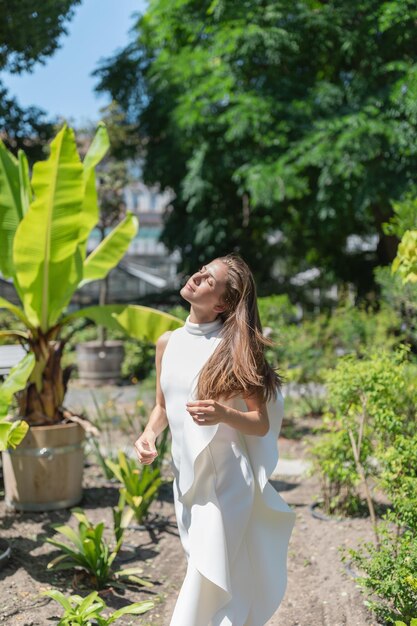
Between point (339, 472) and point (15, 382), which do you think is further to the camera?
point (15, 382)

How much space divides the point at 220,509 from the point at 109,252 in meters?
3.54

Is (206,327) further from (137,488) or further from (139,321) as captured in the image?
(139,321)

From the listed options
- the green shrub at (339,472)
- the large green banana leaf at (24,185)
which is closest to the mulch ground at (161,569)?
the green shrub at (339,472)

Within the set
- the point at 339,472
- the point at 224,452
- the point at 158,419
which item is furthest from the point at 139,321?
the point at 224,452

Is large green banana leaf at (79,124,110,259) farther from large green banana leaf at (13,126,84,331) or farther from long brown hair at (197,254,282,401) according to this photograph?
long brown hair at (197,254,282,401)

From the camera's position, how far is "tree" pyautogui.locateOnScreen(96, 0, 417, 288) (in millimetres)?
10961

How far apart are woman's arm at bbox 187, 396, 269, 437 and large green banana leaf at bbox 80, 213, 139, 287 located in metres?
3.27

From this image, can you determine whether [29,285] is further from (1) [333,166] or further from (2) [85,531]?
(1) [333,166]

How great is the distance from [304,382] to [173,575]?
4.92 metres

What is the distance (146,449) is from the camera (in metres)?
2.73

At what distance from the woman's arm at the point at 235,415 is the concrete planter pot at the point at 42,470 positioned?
281 cm

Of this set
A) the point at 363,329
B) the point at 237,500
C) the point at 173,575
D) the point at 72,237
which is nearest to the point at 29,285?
the point at 72,237

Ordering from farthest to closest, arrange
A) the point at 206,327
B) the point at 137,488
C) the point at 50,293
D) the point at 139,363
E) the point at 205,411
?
the point at 139,363 → the point at 50,293 → the point at 137,488 → the point at 206,327 → the point at 205,411

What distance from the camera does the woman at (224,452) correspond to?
257 centimetres
